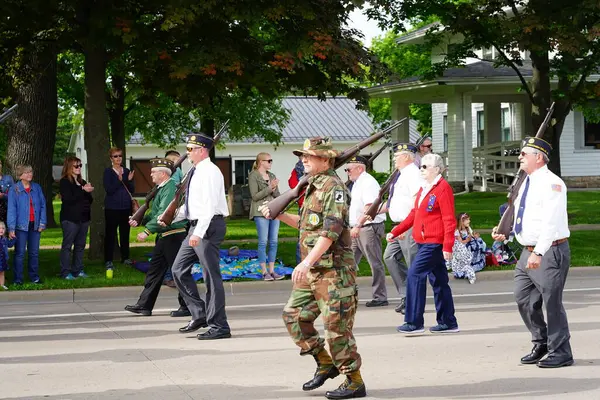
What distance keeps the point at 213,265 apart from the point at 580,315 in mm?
4382

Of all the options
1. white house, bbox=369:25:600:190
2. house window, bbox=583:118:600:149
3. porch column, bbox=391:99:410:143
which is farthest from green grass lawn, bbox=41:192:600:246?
house window, bbox=583:118:600:149

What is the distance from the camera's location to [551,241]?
8.70 metres

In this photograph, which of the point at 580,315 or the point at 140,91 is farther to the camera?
the point at 140,91

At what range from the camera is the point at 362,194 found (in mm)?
13211

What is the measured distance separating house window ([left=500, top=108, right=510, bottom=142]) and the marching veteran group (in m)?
30.9

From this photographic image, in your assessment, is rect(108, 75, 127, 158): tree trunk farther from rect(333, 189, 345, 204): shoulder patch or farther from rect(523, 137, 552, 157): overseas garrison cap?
rect(333, 189, 345, 204): shoulder patch


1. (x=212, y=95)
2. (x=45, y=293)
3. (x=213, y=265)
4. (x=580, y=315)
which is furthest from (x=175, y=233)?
(x=212, y=95)

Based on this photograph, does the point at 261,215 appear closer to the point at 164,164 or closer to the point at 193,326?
the point at 164,164

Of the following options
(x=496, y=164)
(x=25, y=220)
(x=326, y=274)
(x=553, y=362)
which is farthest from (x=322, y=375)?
(x=496, y=164)

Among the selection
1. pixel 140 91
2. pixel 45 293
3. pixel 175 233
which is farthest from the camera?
pixel 140 91

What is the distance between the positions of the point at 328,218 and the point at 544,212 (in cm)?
214

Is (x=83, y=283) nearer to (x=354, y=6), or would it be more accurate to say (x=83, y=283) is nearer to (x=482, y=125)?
(x=354, y=6)

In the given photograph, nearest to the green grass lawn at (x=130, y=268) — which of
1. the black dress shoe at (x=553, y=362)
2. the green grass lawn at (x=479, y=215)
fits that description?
the green grass lawn at (x=479, y=215)

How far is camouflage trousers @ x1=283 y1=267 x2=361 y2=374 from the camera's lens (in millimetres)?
7602
